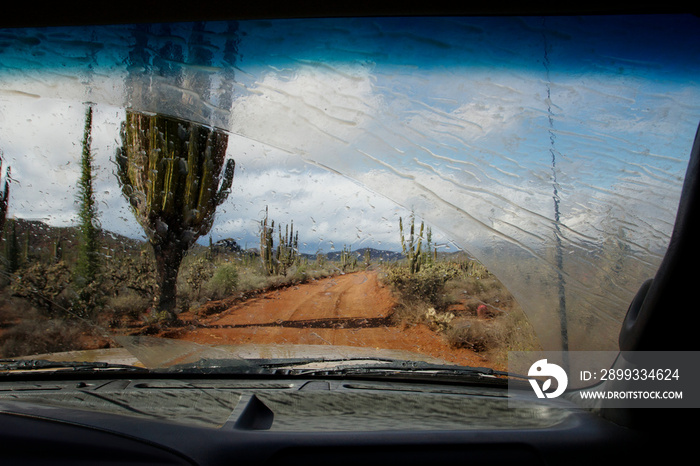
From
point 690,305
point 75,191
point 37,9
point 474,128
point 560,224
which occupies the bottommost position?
point 690,305

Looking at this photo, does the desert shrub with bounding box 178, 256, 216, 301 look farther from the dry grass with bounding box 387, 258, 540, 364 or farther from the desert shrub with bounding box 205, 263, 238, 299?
the dry grass with bounding box 387, 258, 540, 364

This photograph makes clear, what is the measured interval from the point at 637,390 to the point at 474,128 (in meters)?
2.25

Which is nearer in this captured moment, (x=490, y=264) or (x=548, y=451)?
(x=548, y=451)

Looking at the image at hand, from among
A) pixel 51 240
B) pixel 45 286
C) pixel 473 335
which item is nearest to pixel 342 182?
pixel 473 335

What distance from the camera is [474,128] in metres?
3.73

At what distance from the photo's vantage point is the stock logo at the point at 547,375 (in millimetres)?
3123

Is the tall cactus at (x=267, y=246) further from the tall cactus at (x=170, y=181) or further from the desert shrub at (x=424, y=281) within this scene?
the desert shrub at (x=424, y=281)

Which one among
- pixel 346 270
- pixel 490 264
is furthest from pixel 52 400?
pixel 490 264

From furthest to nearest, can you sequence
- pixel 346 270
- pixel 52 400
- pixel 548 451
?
pixel 346 270, pixel 52 400, pixel 548 451

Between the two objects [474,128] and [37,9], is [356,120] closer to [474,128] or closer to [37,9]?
[474,128]

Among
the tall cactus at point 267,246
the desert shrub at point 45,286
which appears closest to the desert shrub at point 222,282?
the tall cactus at point 267,246

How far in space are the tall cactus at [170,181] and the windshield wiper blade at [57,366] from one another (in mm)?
1083

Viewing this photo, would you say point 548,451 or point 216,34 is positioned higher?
point 216,34

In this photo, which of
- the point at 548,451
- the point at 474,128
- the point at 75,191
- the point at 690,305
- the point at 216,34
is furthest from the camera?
the point at 75,191
